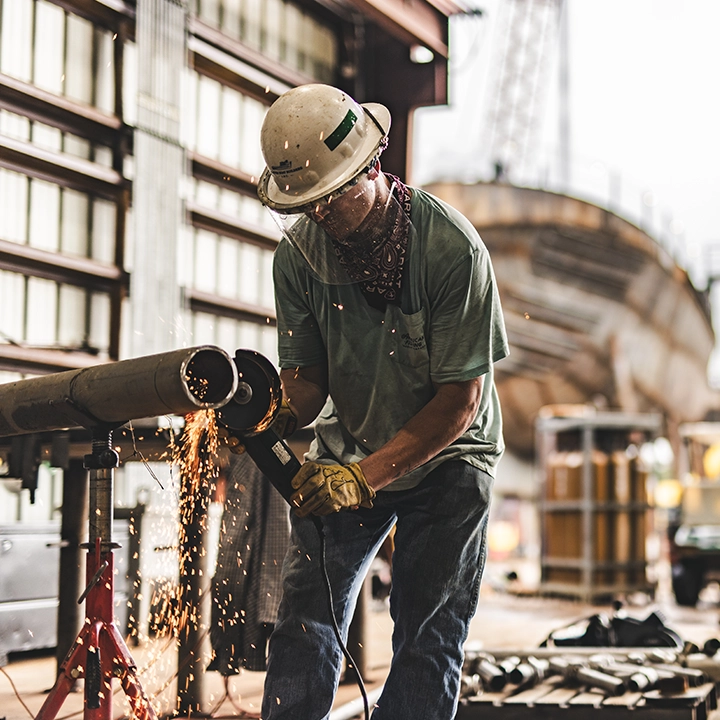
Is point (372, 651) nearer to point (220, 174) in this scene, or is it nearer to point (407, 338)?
point (407, 338)

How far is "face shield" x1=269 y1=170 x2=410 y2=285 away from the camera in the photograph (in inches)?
79.4

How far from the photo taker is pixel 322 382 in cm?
240

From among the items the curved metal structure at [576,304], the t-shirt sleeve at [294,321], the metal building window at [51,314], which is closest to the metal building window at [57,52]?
the metal building window at [51,314]

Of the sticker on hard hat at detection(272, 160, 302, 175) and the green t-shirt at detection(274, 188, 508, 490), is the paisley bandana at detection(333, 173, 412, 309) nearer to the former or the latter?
the green t-shirt at detection(274, 188, 508, 490)

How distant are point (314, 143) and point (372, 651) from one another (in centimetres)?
351

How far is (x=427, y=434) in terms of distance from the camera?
210 centimetres

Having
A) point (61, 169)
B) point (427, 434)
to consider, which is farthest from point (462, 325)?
point (61, 169)

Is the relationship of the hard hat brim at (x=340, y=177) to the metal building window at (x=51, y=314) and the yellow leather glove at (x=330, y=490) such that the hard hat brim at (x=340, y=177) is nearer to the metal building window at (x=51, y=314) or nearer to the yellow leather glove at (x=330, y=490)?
the yellow leather glove at (x=330, y=490)

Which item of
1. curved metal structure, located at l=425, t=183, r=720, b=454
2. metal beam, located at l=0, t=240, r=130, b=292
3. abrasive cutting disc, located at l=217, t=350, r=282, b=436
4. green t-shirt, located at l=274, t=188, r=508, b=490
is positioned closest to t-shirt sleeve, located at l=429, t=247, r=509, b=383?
green t-shirt, located at l=274, t=188, r=508, b=490

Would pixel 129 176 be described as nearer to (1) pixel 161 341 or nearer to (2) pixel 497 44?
(1) pixel 161 341

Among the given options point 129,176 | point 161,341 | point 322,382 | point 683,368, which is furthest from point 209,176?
point 683,368

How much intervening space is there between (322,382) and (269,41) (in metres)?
5.22

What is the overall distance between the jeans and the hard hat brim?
0.69 metres

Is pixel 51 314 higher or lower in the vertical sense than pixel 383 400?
higher
